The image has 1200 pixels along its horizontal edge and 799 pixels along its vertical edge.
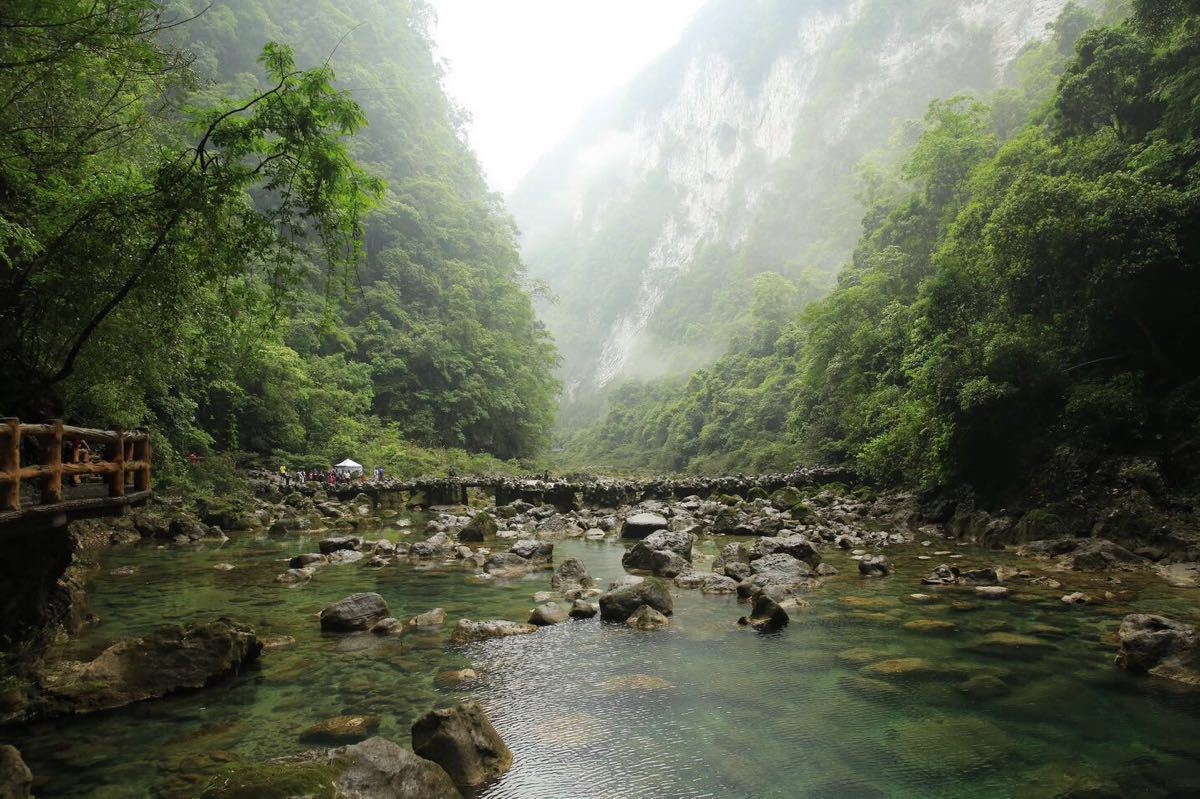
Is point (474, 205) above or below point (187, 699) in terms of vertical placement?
above

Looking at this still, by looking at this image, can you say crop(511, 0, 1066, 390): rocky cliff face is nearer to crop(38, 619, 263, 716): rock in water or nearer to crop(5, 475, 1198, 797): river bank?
crop(5, 475, 1198, 797): river bank

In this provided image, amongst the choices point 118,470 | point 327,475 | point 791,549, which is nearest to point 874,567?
point 791,549

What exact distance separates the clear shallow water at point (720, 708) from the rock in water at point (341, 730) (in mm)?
176

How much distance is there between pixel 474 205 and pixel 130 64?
4740 cm


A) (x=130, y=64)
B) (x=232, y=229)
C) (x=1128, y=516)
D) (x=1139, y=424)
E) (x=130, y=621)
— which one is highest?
(x=130, y=64)

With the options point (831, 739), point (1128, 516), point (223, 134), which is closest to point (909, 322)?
point (1128, 516)

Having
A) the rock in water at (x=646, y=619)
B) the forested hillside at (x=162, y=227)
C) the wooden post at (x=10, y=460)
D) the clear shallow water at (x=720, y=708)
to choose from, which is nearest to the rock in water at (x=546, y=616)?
the clear shallow water at (x=720, y=708)

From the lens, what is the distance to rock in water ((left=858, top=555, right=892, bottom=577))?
11234 millimetres

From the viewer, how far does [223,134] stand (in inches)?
237

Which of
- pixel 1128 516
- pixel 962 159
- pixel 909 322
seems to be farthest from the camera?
pixel 962 159

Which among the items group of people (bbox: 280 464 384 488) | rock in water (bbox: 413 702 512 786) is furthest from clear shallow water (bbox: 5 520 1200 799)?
group of people (bbox: 280 464 384 488)

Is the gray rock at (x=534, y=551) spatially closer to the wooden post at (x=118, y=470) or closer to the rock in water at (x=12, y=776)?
the wooden post at (x=118, y=470)

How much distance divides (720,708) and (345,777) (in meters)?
3.32

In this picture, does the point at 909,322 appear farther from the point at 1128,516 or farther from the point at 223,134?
A: the point at 223,134
